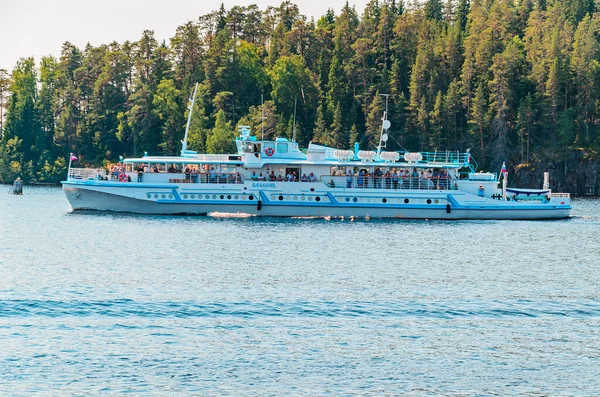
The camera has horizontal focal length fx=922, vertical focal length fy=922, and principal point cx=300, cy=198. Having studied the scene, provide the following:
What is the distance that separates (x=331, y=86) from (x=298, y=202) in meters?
71.6

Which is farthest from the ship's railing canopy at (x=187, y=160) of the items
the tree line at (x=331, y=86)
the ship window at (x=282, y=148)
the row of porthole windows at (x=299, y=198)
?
the tree line at (x=331, y=86)

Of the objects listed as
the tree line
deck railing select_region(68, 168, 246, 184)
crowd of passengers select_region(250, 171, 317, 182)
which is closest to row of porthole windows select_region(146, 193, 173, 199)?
deck railing select_region(68, 168, 246, 184)

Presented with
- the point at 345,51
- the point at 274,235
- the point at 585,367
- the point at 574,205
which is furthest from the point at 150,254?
the point at 345,51

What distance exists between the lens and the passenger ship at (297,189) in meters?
73.2

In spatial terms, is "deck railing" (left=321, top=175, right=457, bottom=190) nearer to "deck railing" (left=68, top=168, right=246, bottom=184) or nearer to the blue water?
"deck railing" (left=68, top=168, right=246, bottom=184)

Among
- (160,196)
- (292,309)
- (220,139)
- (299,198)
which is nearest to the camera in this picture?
(292,309)

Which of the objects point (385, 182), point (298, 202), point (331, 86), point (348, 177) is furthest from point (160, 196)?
point (331, 86)

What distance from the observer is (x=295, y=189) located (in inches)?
2891

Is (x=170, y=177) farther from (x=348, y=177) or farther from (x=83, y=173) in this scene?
(x=348, y=177)

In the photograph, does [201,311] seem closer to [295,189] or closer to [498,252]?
[498,252]

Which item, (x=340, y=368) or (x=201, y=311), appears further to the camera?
(x=201, y=311)

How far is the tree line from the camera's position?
13038 cm

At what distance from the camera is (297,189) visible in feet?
241

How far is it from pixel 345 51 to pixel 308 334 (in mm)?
119760
